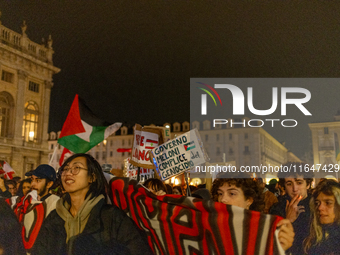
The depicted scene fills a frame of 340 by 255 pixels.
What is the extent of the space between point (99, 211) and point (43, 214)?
503 mm

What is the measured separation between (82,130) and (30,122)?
29.6m

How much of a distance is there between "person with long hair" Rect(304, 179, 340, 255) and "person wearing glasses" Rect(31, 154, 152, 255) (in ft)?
4.38

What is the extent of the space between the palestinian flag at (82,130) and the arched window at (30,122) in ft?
94.1

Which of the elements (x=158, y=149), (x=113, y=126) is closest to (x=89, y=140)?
(x=113, y=126)

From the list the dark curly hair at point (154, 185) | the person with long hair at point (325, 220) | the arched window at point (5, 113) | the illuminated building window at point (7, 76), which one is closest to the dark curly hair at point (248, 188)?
the person with long hair at point (325, 220)

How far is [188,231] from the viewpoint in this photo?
2289 mm

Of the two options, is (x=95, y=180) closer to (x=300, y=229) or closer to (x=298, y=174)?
(x=300, y=229)

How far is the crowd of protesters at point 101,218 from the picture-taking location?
2361mm

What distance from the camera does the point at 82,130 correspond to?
21.7ft

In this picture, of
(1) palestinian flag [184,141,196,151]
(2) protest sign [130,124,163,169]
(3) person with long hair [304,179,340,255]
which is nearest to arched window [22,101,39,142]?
(2) protest sign [130,124,163,169]

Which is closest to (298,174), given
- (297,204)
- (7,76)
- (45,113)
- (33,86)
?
(297,204)

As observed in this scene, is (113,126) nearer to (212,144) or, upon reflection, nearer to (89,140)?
(89,140)

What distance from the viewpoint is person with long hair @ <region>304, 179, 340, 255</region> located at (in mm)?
2680

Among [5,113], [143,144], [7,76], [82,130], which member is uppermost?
[7,76]
